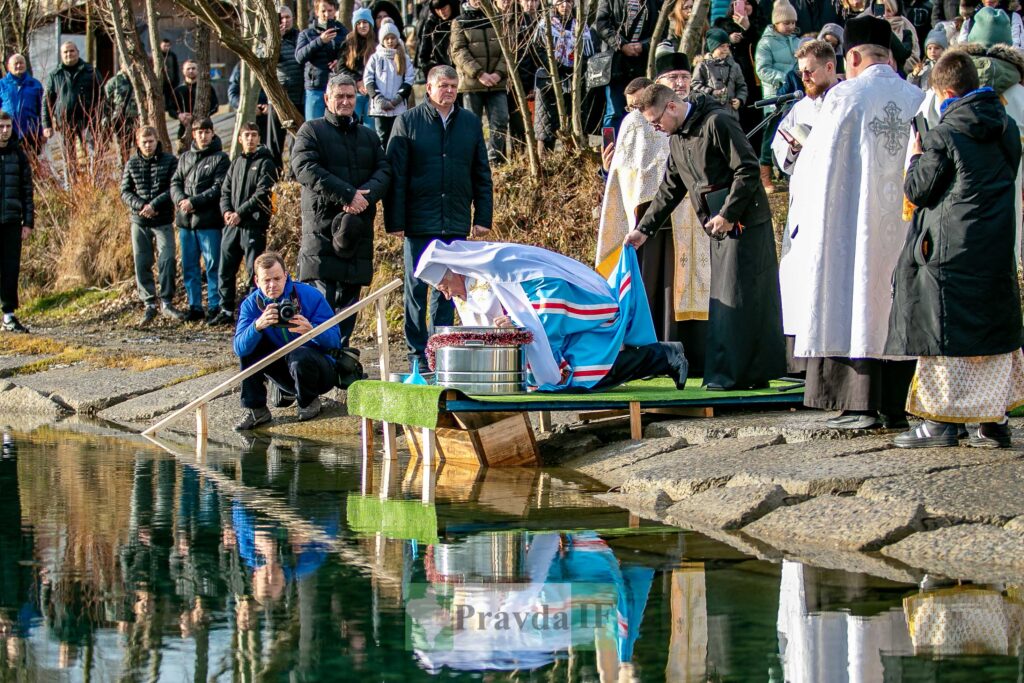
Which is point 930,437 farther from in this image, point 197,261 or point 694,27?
point 197,261

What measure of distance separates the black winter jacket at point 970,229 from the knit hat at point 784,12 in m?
6.81

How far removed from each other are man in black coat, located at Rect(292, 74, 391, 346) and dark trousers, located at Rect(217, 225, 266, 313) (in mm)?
2588

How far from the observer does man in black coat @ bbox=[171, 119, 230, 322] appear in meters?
15.1

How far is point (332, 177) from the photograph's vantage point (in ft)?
39.0

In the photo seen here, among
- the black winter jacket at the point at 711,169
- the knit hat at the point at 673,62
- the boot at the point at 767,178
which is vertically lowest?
the black winter jacket at the point at 711,169

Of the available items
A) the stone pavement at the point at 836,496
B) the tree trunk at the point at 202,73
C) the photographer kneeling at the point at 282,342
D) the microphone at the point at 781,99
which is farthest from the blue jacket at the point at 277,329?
the tree trunk at the point at 202,73

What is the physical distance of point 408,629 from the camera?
505cm

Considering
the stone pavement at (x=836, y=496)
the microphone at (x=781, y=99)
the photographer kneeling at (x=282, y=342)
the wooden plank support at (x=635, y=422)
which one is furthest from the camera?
the microphone at (x=781, y=99)

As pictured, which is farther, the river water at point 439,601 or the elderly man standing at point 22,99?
the elderly man standing at point 22,99

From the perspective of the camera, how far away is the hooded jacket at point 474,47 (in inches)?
563

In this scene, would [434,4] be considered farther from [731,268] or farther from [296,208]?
[731,268]

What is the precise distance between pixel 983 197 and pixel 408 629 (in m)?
3.81

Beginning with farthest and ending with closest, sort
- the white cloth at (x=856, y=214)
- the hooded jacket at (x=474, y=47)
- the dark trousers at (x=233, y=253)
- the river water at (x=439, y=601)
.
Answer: the dark trousers at (x=233, y=253), the hooded jacket at (x=474, y=47), the white cloth at (x=856, y=214), the river water at (x=439, y=601)

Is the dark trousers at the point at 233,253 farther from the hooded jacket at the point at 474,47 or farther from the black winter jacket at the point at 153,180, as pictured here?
the hooded jacket at the point at 474,47
